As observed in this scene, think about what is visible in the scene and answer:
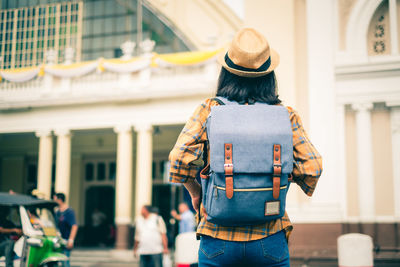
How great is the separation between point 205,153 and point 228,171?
1.01 feet

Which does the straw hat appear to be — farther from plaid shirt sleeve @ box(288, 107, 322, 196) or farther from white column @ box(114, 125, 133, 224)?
white column @ box(114, 125, 133, 224)

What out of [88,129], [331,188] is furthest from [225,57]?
[88,129]

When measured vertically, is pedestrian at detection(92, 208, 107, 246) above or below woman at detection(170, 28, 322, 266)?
below

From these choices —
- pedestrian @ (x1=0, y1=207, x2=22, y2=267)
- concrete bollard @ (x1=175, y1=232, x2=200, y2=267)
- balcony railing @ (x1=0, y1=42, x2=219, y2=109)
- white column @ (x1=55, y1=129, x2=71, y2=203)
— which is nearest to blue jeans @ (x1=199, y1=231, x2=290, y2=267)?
concrete bollard @ (x1=175, y1=232, x2=200, y2=267)

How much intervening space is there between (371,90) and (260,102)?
12.7 meters

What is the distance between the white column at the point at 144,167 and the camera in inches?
681

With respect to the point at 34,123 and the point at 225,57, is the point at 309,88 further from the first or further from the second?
the point at 225,57

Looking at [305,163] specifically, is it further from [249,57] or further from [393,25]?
[393,25]

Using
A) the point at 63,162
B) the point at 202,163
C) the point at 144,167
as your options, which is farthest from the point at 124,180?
the point at 202,163

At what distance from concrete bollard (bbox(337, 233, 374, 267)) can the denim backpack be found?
5.02 metres

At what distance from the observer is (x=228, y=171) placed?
1.97m

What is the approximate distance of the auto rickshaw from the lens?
24.8ft

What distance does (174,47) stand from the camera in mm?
26766

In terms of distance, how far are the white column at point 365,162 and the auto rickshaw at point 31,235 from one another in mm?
8764
